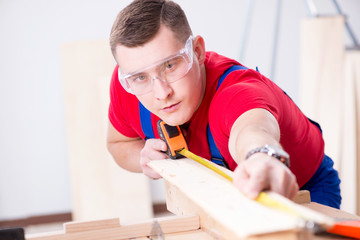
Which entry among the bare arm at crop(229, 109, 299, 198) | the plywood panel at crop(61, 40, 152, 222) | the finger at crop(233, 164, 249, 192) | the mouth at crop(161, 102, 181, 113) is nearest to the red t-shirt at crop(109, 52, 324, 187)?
the mouth at crop(161, 102, 181, 113)

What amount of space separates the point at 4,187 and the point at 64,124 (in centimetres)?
98

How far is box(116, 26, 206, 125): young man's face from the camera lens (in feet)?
5.68

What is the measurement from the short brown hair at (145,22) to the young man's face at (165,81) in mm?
26

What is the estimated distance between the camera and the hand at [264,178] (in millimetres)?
1045

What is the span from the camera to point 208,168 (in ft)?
4.78

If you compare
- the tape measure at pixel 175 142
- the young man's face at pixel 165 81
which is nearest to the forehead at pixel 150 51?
the young man's face at pixel 165 81

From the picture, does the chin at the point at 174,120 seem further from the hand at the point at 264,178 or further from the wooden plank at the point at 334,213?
the hand at the point at 264,178

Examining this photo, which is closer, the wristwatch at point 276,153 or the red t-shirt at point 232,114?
the wristwatch at point 276,153

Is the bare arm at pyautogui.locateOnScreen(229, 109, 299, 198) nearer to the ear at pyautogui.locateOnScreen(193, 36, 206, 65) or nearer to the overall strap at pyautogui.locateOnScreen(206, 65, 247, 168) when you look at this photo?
the overall strap at pyautogui.locateOnScreen(206, 65, 247, 168)

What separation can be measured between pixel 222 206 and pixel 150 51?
859 millimetres

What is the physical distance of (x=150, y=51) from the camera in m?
1.72

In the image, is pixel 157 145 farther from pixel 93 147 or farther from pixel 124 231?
pixel 93 147

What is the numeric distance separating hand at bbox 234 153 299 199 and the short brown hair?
815 millimetres

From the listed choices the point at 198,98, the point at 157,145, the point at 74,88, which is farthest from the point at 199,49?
the point at 74,88
